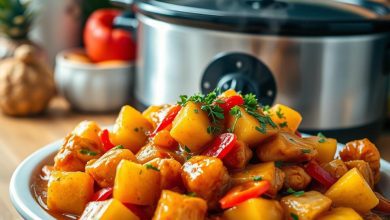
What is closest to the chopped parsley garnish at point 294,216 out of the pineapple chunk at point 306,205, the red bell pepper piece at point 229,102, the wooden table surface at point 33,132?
the pineapple chunk at point 306,205

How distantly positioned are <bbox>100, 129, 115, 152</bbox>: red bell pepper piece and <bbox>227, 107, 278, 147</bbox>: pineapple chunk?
0.24 metres

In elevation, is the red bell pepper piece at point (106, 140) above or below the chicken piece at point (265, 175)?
below

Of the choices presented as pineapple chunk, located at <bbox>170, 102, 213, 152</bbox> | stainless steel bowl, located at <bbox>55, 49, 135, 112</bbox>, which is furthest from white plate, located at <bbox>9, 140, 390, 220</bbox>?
stainless steel bowl, located at <bbox>55, 49, 135, 112</bbox>

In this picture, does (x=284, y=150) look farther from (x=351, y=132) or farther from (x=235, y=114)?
(x=351, y=132)

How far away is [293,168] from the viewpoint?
1.05 meters

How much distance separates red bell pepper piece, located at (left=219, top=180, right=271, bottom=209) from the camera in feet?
3.10

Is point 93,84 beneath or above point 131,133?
beneath

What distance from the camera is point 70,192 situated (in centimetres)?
102

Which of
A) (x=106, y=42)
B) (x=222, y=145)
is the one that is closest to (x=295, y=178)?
(x=222, y=145)

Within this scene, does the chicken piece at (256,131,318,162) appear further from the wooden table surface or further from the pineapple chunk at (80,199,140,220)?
the wooden table surface

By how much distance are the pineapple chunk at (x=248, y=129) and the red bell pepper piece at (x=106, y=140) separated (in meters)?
0.24

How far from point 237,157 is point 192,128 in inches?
3.3

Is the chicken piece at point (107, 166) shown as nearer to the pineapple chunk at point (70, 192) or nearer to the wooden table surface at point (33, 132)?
the pineapple chunk at point (70, 192)

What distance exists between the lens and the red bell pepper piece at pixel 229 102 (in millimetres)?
1078
